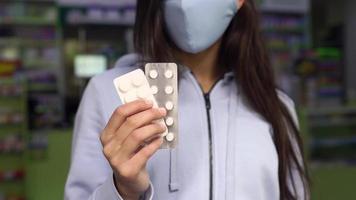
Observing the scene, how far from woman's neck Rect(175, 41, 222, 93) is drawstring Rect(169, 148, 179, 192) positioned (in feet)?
0.61

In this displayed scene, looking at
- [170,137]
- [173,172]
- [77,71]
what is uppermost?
[170,137]

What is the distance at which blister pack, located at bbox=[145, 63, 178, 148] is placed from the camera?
0.83 meters

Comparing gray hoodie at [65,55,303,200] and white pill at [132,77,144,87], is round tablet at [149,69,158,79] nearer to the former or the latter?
white pill at [132,77,144,87]

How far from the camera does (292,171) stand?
45.6 inches

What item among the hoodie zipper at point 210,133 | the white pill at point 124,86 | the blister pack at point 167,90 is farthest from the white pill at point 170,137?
the hoodie zipper at point 210,133

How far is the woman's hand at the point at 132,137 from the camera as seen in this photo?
0.77 m

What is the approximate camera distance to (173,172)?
1007mm

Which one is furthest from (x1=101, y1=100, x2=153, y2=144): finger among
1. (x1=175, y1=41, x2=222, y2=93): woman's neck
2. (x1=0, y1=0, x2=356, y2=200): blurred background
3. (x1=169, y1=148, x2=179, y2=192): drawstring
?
(x1=0, y1=0, x2=356, y2=200): blurred background

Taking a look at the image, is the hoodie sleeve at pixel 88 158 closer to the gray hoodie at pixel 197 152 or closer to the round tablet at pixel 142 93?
the gray hoodie at pixel 197 152

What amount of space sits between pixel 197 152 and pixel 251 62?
284mm

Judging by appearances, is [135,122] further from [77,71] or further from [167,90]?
[77,71]


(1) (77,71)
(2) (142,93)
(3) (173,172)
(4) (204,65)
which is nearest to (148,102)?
(2) (142,93)

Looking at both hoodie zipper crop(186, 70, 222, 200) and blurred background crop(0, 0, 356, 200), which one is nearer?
hoodie zipper crop(186, 70, 222, 200)

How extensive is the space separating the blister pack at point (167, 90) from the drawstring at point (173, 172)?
0.18 metres
